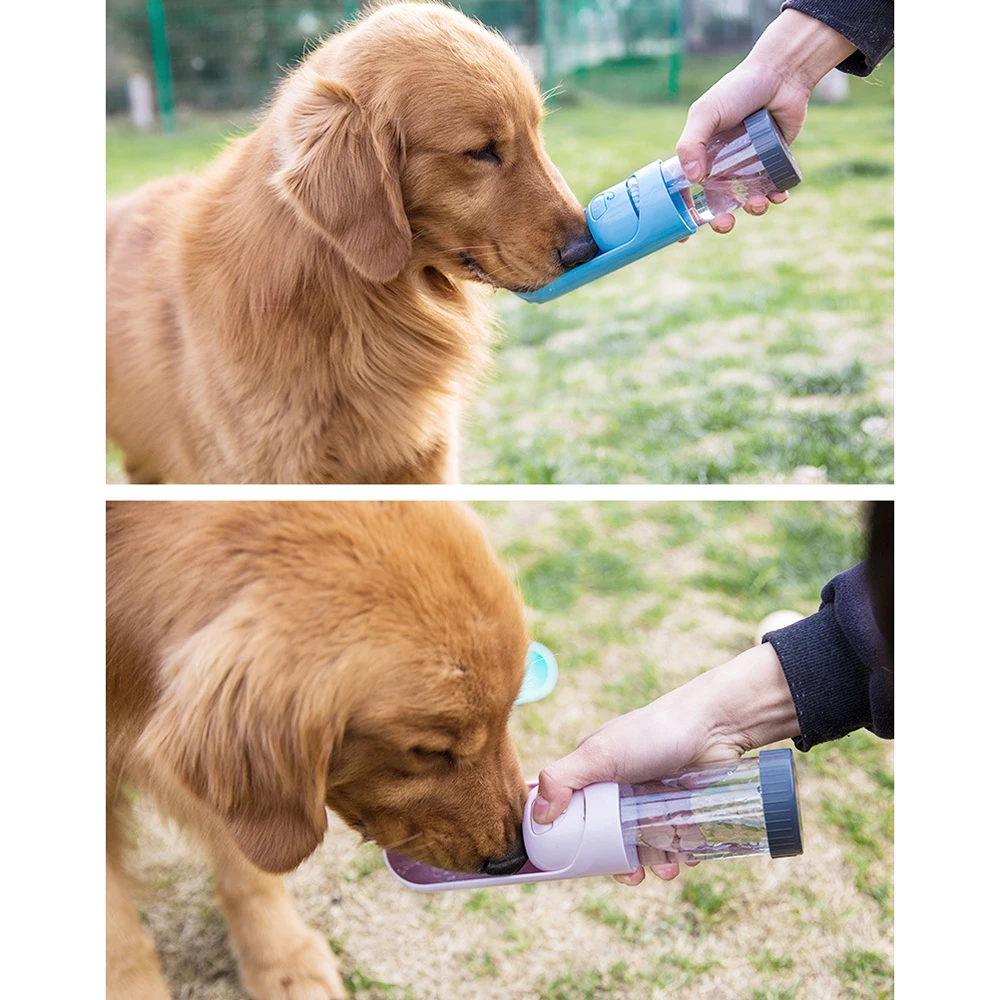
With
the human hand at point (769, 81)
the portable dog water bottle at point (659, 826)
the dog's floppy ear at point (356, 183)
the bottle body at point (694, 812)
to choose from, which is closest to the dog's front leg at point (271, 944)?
the portable dog water bottle at point (659, 826)

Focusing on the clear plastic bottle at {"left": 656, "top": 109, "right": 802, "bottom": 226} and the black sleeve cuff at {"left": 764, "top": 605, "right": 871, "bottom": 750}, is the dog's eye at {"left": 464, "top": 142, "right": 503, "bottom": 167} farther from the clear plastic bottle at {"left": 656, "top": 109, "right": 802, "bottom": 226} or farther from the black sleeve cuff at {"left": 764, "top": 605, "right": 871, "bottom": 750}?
the black sleeve cuff at {"left": 764, "top": 605, "right": 871, "bottom": 750}

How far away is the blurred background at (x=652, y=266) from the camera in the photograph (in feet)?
4.36

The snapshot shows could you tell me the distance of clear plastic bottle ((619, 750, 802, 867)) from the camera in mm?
1155

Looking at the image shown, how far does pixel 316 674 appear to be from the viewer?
1004 millimetres

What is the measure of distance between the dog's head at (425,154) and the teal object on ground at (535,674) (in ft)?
1.50

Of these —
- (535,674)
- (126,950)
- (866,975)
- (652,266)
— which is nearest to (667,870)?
(535,674)

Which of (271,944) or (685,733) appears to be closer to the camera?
(685,733)

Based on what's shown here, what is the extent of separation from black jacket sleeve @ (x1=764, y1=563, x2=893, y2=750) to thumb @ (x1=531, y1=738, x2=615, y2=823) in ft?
0.85

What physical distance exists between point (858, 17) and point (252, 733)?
105 cm

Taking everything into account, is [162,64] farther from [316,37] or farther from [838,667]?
[838,667]

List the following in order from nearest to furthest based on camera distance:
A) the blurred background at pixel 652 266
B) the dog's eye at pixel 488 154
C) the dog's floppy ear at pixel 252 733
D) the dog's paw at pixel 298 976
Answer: the dog's floppy ear at pixel 252 733
the dog's eye at pixel 488 154
the blurred background at pixel 652 266
the dog's paw at pixel 298 976

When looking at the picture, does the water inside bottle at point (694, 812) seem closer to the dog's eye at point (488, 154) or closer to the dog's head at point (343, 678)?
the dog's head at point (343, 678)

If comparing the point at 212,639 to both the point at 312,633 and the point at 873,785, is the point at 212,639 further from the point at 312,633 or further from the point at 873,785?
the point at 873,785

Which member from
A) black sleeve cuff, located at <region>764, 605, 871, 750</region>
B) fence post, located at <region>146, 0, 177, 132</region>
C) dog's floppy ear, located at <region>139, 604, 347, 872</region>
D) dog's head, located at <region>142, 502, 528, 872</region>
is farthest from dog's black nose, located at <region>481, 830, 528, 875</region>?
fence post, located at <region>146, 0, 177, 132</region>
